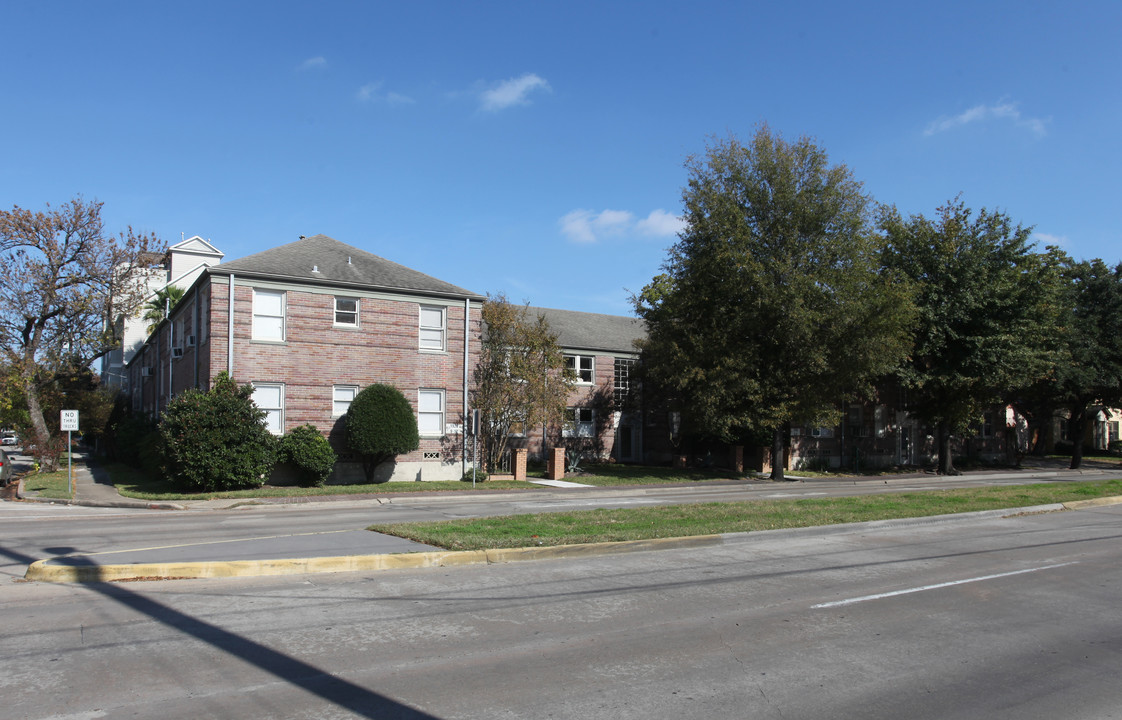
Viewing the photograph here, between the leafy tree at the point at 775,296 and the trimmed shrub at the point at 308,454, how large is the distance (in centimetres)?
1311

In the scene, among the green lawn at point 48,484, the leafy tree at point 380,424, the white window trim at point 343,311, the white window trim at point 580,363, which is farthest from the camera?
the white window trim at point 580,363

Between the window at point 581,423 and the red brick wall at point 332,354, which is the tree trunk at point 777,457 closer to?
the window at point 581,423

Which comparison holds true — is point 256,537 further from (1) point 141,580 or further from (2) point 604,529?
(2) point 604,529

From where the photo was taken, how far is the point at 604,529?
12.8 metres

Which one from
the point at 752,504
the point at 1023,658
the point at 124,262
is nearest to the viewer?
the point at 1023,658

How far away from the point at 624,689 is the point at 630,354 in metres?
35.2

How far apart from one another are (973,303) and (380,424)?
2678 centimetres

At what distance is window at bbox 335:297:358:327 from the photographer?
89.4ft

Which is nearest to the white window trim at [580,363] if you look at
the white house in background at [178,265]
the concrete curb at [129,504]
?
the concrete curb at [129,504]

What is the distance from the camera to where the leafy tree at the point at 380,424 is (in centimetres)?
2556

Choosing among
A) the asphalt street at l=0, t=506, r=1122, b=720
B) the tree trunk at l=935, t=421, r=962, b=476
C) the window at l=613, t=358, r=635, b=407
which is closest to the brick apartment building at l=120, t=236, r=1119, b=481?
the window at l=613, t=358, r=635, b=407

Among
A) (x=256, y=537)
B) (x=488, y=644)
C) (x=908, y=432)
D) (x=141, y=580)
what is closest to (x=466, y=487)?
(x=256, y=537)

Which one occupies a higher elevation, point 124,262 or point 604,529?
point 124,262

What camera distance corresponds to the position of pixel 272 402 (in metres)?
26.0
